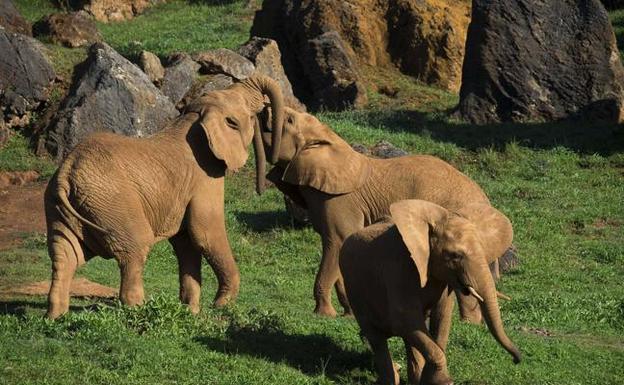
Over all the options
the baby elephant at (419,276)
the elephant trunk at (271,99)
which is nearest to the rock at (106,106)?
the elephant trunk at (271,99)

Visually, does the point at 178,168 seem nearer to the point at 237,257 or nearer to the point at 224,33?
the point at 237,257

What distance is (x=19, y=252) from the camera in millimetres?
17766

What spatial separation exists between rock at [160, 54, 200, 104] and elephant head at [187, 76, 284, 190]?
8876mm

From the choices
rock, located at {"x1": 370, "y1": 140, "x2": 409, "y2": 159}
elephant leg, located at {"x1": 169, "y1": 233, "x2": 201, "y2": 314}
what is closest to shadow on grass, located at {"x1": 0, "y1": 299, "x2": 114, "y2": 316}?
elephant leg, located at {"x1": 169, "y1": 233, "x2": 201, "y2": 314}

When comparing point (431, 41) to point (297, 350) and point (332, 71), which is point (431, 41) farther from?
point (297, 350)

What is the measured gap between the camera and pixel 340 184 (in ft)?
49.4

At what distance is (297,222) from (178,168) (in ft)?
19.5

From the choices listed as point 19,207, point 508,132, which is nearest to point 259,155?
point 19,207

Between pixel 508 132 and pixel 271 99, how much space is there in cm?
997

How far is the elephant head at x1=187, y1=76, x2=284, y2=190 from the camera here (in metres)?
14.1

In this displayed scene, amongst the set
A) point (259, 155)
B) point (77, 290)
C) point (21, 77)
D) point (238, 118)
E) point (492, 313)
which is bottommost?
point (21, 77)

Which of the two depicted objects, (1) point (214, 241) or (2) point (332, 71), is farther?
(2) point (332, 71)

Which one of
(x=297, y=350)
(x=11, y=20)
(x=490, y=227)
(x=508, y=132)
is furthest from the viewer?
(x=11, y=20)

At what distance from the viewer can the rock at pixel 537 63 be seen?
24828mm
